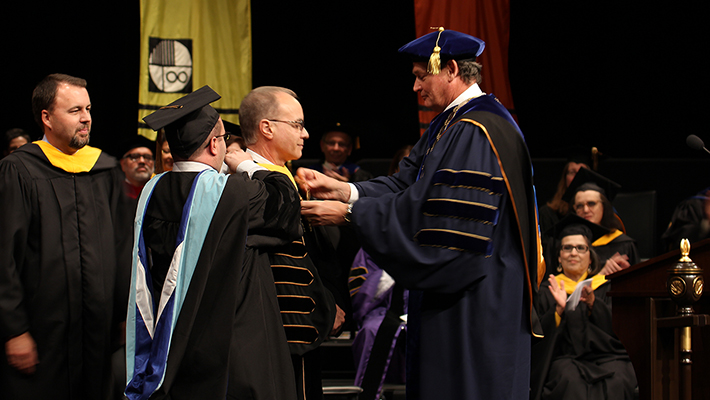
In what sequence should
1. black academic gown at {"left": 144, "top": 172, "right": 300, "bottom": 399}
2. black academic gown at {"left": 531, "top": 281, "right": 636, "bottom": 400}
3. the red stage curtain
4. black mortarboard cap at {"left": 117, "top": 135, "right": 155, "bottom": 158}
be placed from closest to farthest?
black academic gown at {"left": 144, "top": 172, "right": 300, "bottom": 399}, black academic gown at {"left": 531, "top": 281, "right": 636, "bottom": 400}, black mortarboard cap at {"left": 117, "top": 135, "right": 155, "bottom": 158}, the red stage curtain

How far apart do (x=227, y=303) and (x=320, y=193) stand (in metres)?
0.71

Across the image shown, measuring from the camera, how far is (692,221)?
6.04m

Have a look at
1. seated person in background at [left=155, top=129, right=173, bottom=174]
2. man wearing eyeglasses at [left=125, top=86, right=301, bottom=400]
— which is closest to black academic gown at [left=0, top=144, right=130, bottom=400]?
seated person in background at [left=155, top=129, right=173, bottom=174]

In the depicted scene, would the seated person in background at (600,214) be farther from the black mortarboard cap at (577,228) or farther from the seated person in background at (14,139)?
the seated person in background at (14,139)

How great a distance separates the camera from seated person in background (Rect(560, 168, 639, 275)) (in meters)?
5.67

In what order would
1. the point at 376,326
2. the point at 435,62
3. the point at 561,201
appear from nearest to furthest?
1. the point at 435,62
2. the point at 376,326
3. the point at 561,201

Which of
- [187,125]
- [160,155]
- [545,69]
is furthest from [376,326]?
[545,69]

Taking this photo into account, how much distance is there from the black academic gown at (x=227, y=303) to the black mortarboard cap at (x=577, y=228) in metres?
3.46

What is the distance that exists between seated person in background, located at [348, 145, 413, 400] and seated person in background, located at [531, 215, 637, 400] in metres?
1.00

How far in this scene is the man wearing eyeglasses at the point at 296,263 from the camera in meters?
2.59

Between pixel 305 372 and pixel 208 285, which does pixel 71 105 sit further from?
pixel 305 372

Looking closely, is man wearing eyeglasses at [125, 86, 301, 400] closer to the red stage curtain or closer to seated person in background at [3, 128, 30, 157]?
seated person in background at [3, 128, 30, 157]

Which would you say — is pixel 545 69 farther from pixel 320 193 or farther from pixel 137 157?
pixel 320 193

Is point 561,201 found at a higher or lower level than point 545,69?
lower
